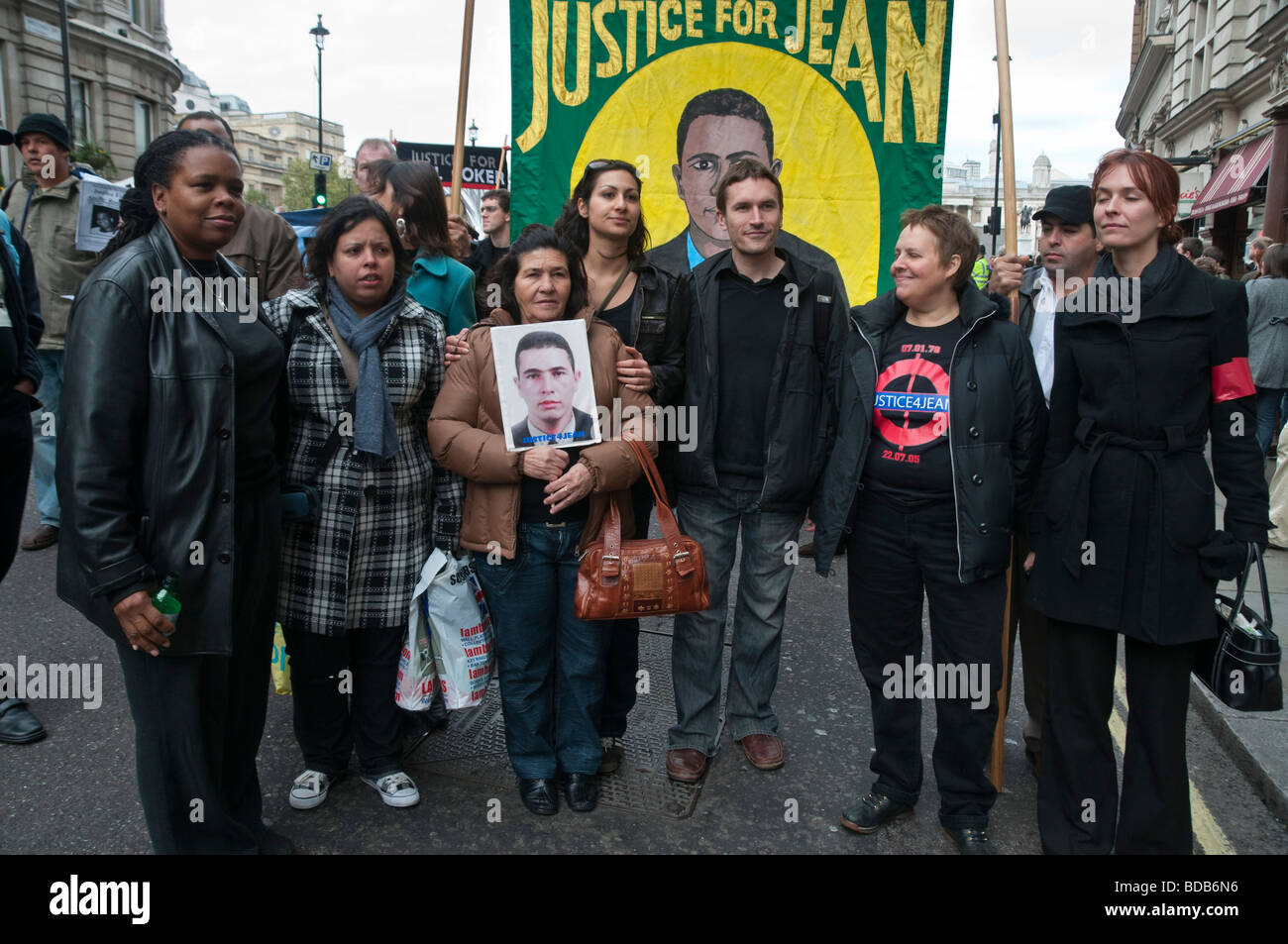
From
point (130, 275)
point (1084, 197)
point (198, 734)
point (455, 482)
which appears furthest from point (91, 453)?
point (1084, 197)

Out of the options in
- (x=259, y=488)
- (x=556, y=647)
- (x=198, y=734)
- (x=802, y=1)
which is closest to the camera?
(x=198, y=734)

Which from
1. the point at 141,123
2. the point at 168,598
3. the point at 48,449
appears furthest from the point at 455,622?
the point at 141,123

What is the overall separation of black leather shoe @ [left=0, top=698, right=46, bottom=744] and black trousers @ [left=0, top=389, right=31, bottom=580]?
604 millimetres

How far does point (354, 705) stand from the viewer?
132 inches

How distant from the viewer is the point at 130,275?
234cm

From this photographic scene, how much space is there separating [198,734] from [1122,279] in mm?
3000

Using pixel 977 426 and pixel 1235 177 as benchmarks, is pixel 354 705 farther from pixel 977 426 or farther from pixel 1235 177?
pixel 1235 177

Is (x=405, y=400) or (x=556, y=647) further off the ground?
(x=405, y=400)

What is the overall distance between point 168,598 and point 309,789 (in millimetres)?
1222

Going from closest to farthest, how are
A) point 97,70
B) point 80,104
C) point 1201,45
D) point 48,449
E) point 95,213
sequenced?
point 95,213 → point 48,449 → point 1201,45 → point 80,104 → point 97,70

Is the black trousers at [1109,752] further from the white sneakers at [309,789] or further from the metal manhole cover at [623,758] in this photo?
the white sneakers at [309,789]

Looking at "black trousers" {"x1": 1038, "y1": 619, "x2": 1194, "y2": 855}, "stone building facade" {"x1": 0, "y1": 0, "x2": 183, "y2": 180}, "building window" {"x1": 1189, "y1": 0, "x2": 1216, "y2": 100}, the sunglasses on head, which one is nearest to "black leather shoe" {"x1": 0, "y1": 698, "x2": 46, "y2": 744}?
the sunglasses on head

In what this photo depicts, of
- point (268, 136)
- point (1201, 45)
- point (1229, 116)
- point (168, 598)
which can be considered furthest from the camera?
point (268, 136)

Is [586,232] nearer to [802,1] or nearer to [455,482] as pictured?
[455,482]
